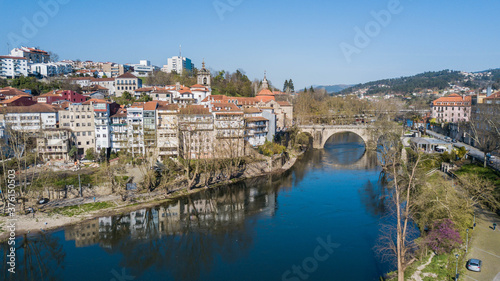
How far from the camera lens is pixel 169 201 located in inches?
829

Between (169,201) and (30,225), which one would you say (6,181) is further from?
(169,201)

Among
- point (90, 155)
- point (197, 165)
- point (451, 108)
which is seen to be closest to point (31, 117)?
point (90, 155)

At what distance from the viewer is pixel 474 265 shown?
11.4 metres

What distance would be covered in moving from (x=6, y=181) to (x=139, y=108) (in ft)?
34.1

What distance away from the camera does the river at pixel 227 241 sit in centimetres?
1323

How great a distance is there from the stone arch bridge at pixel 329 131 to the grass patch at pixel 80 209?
2476cm

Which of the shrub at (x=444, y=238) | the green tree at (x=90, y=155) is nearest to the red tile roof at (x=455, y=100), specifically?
the shrub at (x=444, y=238)

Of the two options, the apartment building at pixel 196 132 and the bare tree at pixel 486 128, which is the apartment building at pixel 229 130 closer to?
the apartment building at pixel 196 132

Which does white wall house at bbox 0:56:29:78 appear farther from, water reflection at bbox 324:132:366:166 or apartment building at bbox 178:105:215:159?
water reflection at bbox 324:132:366:166

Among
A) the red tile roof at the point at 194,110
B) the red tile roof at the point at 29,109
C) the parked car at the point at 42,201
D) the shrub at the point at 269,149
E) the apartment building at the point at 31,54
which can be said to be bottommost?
the parked car at the point at 42,201

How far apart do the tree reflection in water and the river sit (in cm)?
4

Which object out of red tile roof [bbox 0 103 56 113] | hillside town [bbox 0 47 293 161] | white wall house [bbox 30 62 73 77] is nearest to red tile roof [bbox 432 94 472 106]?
hillside town [bbox 0 47 293 161]

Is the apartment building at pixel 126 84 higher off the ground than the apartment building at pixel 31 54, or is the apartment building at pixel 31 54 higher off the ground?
the apartment building at pixel 31 54

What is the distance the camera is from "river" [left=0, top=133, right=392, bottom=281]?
1323 centimetres
